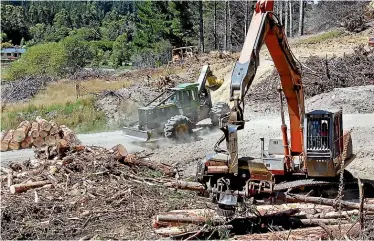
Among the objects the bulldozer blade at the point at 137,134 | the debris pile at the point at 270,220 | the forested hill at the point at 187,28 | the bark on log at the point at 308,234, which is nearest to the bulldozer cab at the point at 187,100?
the bulldozer blade at the point at 137,134

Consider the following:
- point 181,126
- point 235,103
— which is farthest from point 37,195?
point 181,126

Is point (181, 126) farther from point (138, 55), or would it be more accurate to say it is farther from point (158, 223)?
point (138, 55)

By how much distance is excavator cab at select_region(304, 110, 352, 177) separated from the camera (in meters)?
9.23

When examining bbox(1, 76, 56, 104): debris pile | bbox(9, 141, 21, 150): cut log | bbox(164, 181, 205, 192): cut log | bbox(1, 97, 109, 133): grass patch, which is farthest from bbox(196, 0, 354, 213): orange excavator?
bbox(1, 76, 56, 104): debris pile

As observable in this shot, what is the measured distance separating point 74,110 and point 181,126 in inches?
321

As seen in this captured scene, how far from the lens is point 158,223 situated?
28.7ft

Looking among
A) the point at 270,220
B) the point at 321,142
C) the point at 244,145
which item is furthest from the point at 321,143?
the point at 244,145

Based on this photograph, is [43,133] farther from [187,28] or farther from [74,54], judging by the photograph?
[187,28]

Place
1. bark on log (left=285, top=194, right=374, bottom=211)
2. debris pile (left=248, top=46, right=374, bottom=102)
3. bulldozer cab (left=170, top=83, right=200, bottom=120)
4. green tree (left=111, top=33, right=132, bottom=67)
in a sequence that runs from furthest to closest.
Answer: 1. green tree (left=111, top=33, right=132, bottom=67)
2. debris pile (left=248, top=46, right=374, bottom=102)
3. bulldozer cab (left=170, top=83, right=200, bottom=120)
4. bark on log (left=285, top=194, right=374, bottom=211)

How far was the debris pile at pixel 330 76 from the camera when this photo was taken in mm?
21500

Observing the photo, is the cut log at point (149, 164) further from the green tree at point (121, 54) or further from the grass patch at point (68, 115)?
the green tree at point (121, 54)

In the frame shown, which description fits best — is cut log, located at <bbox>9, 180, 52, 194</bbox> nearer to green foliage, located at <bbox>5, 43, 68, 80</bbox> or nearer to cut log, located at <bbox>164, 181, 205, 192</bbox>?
cut log, located at <bbox>164, 181, 205, 192</bbox>

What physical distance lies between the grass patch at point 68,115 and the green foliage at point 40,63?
589 inches

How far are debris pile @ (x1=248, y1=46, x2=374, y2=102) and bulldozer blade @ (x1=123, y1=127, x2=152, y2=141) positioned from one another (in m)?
7.45
